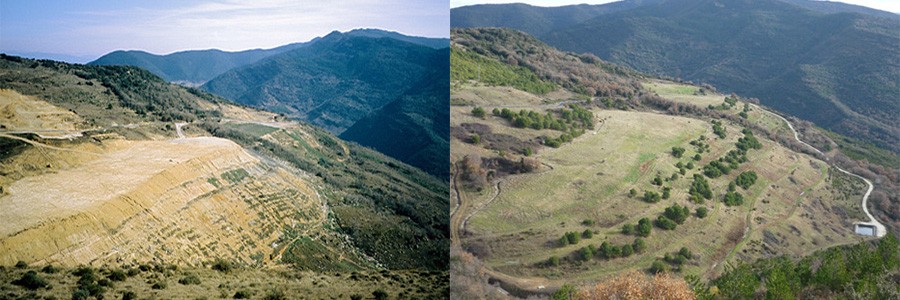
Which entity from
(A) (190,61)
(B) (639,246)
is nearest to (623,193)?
(B) (639,246)

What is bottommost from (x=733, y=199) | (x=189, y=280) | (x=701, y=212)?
(x=701, y=212)

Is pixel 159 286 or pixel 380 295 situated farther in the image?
pixel 380 295

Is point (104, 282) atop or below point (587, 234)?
atop

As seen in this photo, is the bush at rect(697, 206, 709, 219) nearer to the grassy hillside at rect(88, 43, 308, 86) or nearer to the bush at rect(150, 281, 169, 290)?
the bush at rect(150, 281, 169, 290)

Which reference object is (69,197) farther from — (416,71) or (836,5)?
(836,5)

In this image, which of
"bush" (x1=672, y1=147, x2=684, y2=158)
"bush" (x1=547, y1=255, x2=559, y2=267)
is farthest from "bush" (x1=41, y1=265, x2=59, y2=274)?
"bush" (x1=672, y1=147, x2=684, y2=158)

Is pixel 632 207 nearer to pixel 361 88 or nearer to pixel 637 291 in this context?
pixel 637 291
